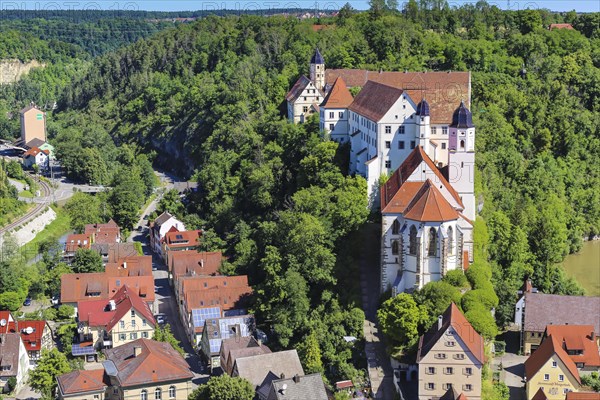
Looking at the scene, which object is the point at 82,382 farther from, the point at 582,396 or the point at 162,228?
the point at 162,228

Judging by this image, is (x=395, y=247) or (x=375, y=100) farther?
(x=375, y=100)

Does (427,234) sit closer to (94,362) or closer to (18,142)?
(94,362)

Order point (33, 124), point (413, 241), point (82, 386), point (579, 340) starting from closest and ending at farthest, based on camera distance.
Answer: point (82, 386)
point (579, 340)
point (413, 241)
point (33, 124)

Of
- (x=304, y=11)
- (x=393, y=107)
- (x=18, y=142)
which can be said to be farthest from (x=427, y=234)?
(x=304, y=11)

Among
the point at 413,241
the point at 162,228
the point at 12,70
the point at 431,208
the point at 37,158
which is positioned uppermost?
the point at 12,70

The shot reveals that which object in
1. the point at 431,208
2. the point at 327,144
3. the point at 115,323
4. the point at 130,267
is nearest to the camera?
the point at 431,208

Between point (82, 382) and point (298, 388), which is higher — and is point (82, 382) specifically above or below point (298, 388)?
below

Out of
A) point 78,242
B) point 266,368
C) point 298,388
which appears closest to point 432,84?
point 78,242
